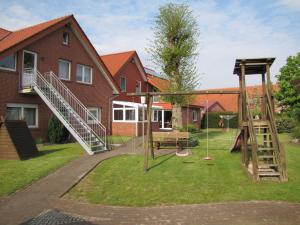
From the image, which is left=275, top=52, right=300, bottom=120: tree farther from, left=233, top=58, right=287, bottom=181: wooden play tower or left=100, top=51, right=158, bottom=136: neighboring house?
left=233, top=58, right=287, bottom=181: wooden play tower

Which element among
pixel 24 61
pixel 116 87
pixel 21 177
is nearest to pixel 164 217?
pixel 21 177

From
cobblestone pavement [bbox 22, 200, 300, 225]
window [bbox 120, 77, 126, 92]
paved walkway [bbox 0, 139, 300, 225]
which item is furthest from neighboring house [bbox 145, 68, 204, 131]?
cobblestone pavement [bbox 22, 200, 300, 225]

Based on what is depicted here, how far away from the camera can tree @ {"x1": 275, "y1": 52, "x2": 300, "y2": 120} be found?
32.0 metres

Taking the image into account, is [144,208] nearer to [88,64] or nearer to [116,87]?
[88,64]

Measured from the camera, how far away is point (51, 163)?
1109cm

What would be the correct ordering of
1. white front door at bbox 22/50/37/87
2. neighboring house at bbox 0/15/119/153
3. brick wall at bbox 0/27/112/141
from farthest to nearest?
1. white front door at bbox 22/50/37/87
2. brick wall at bbox 0/27/112/141
3. neighboring house at bbox 0/15/119/153

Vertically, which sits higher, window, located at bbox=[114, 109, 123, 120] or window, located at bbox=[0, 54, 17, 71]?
window, located at bbox=[0, 54, 17, 71]

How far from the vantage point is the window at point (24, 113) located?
16.6 m

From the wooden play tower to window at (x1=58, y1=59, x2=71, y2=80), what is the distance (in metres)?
12.0

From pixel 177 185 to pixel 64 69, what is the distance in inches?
561

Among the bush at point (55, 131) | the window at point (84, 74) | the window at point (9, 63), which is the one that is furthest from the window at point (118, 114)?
the window at point (9, 63)

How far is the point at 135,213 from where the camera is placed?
6371mm

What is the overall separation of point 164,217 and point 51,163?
6189 mm

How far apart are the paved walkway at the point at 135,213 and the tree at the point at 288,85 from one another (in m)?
27.7
